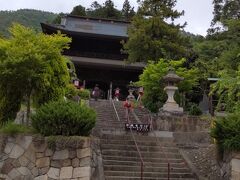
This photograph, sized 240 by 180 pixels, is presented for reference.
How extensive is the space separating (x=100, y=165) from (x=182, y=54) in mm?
18450

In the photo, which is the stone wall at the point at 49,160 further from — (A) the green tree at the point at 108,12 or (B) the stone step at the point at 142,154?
(A) the green tree at the point at 108,12

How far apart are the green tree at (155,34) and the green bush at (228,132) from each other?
15.1 metres

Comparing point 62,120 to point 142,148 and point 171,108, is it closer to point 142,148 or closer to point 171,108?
point 142,148

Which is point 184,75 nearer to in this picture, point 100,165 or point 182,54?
point 182,54

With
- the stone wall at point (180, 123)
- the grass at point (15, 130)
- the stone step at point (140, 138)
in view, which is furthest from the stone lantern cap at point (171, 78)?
the grass at point (15, 130)

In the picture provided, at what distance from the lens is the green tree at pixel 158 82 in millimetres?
24234

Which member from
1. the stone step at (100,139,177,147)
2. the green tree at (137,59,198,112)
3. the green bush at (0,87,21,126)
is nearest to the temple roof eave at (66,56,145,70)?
the green tree at (137,59,198,112)

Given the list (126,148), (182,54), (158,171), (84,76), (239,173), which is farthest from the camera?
(84,76)

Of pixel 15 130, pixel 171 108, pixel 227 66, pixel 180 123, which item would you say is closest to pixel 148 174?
pixel 15 130

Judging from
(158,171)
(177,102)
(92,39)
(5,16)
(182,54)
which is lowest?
(158,171)

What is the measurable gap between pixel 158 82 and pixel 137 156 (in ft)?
33.0

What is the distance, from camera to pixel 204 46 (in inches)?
1436

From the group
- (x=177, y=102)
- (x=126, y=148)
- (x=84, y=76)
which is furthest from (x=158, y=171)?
(x=84, y=76)

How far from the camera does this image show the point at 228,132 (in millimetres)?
13297
